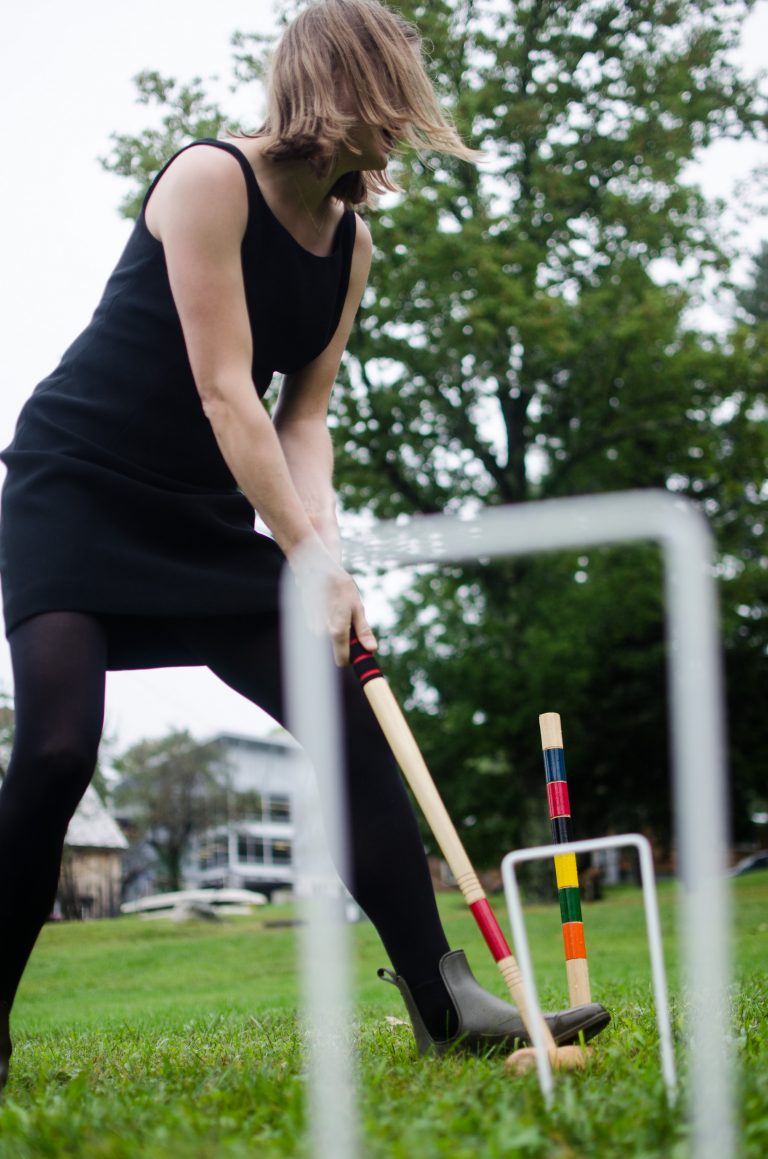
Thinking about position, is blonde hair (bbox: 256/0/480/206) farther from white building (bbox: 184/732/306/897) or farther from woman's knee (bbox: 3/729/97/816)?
white building (bbox: 184/732/306/897)

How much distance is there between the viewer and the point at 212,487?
2.72 m

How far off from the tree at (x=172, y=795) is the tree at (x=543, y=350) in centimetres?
1537

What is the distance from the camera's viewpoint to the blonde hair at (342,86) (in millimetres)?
2455

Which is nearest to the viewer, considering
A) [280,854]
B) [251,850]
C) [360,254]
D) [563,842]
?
[563,842]

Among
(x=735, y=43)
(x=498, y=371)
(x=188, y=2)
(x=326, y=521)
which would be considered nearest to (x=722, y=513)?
(x=498, y=371)

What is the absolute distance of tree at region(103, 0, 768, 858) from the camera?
16.9 meters

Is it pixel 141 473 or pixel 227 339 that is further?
pixel 141 473

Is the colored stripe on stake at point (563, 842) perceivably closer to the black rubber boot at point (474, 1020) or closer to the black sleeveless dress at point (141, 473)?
the black rubber boot at point (474, 1020)

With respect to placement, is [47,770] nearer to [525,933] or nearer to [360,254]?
[525,933]

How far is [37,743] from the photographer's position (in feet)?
7.69

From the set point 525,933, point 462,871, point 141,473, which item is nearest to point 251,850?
point 141,473

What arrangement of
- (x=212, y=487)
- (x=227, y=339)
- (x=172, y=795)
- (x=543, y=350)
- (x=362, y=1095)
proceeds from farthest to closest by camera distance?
1. (x=172, y=795)
2. (x=543, y=350)
3. (x=212, y=487)
4. (x=227, y=339)
5. (x=362, y=1095)

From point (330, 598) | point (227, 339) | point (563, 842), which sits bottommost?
point (563, 842)

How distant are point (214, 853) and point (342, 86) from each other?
4510cm
